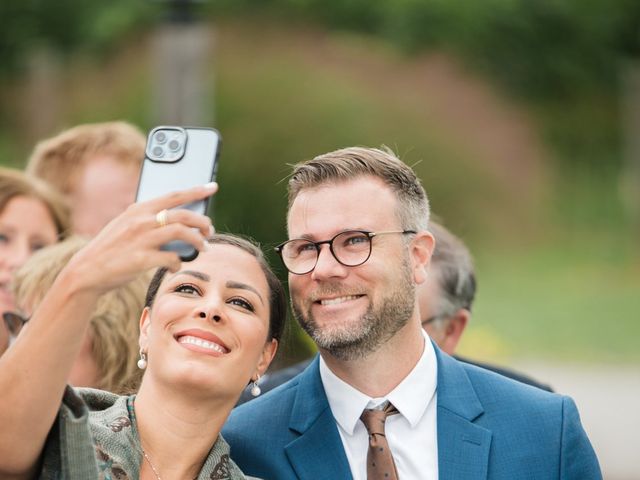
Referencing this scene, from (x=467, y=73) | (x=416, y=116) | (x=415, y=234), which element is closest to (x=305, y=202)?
(x=415, y=234)

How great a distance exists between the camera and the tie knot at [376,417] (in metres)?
4.02

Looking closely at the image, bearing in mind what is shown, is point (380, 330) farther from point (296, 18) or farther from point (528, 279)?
point (296, 18)

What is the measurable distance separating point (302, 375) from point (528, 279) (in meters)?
15.5

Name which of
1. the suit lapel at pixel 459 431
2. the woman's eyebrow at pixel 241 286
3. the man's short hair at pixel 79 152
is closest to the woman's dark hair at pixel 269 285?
the woman's eyebrow at pixel 241 286

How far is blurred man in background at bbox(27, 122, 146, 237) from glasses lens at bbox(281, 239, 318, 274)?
6.74 feet

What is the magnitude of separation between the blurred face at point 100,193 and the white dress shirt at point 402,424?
88.2 inches

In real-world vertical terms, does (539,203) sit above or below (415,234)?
below

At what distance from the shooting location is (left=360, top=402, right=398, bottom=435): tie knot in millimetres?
4020

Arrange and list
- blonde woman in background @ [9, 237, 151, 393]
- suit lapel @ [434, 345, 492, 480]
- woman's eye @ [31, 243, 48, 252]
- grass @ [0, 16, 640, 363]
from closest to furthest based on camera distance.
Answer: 1. suit lapel @ [434, 345, 492, 480]
2. blonde woman in background @ [9, 237, 151, 393]
3. woman's eye @ [31, 243, 48, 252]
4. grass @ [0, 16, 640, 363]

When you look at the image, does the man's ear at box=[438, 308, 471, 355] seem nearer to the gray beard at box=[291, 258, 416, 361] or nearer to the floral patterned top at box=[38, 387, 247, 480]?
the gray beard at box=[291, 258, 416, 361]

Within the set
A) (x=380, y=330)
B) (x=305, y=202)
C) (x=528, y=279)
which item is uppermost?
(x=305, y=202)

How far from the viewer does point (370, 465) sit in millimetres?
3924

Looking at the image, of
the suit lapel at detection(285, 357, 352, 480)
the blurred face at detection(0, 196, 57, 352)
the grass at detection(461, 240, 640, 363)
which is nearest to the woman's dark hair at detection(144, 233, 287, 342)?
the suit lapel at detection(285, 357, 352, 480)

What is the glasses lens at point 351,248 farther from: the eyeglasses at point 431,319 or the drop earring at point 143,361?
the eyeglasses at point 431,319
